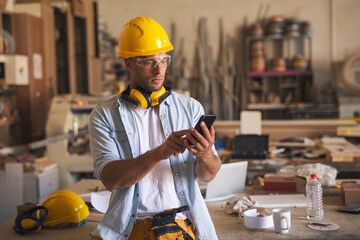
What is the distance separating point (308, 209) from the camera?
2.27 meters

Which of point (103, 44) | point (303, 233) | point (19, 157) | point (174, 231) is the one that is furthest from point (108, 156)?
point (103, 44)

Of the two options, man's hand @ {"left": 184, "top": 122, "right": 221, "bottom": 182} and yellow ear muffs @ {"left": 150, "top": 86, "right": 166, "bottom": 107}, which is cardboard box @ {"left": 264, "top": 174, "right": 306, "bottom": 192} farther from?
yellow ear muffs @ {"left": 150, "top": 86, "right": 166, "bottom": 107}

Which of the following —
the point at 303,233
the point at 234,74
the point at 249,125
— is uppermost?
the point at 234,74

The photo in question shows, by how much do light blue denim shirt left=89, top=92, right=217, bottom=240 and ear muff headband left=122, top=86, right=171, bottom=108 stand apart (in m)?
0.03

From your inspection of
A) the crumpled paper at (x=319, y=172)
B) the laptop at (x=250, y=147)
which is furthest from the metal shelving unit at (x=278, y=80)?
the crumpled paper at (x=319, y=172)

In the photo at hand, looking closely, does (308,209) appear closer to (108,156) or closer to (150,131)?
(150,131)

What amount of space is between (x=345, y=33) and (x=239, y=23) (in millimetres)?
2127

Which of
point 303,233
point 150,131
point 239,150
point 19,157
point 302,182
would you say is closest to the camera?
point 150,131

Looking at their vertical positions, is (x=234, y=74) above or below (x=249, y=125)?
above

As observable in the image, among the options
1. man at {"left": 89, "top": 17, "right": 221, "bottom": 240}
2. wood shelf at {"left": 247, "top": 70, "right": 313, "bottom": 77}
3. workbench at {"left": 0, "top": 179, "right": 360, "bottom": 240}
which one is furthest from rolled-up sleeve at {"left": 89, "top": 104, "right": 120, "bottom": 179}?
wood shelf at {"left": 247, "top": 70, "right": 313, "bottom": 77}

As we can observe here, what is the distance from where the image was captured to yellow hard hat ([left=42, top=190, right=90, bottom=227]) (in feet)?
7.54

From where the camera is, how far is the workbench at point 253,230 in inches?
79.1

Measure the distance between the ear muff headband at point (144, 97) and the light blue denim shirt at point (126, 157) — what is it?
0.09ft

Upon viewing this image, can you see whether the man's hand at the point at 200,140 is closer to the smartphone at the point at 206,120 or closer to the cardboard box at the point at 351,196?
the smartphone at the point at 206,120
